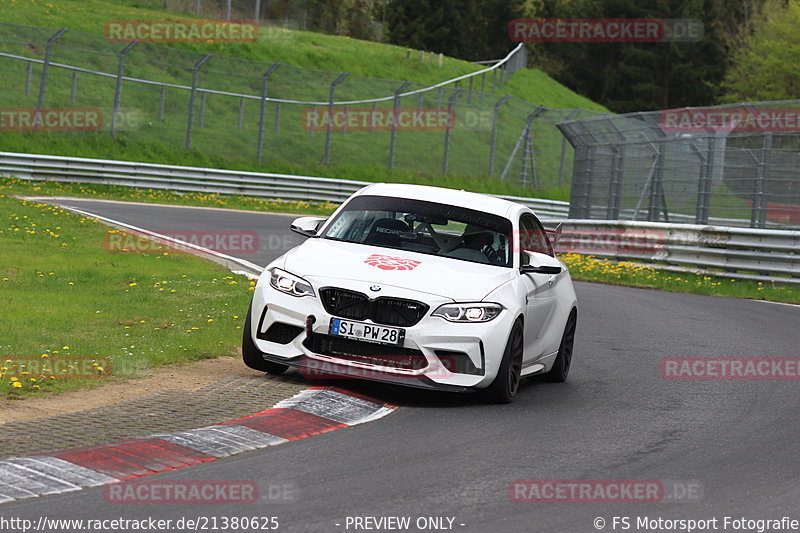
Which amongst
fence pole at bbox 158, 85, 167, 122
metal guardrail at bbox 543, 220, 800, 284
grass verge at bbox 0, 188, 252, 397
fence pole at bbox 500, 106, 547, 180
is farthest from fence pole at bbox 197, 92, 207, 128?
grass verge at bbox 0, 188, 252, 397

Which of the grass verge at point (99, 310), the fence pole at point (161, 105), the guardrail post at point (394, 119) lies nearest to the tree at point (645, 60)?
the guardrail post at point (394, 119)

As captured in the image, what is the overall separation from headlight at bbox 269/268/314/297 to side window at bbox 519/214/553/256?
214cm

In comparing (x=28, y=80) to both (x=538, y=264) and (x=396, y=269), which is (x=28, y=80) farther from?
(x=396, y=269)

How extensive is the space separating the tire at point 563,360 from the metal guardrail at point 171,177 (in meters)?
23.0

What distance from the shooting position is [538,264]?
943cm

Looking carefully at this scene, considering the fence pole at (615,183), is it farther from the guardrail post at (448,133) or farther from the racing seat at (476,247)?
the racing seat at (476,247)

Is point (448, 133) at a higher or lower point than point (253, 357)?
higher

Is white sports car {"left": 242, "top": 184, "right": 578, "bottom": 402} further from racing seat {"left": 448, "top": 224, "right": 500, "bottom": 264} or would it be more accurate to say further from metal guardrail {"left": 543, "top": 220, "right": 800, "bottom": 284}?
metal guardrail {"left": 543, "top": 220, "right": 800, "bottom": 284}

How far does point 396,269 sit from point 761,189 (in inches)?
572

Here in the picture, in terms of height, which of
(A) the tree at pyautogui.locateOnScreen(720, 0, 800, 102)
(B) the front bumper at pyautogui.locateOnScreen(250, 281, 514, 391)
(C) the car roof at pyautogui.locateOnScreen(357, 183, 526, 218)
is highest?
(A) the tree at pyautogui.locateOnScreen(720, 0, 800, 102)

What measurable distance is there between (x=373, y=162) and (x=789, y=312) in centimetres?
2599

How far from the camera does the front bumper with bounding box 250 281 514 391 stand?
26.9 ft

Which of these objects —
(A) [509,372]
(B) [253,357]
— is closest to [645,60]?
(A) [509,372]

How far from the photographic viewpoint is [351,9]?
3369 inches
